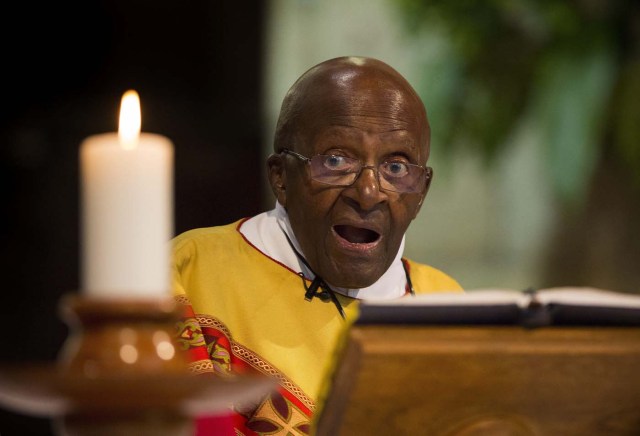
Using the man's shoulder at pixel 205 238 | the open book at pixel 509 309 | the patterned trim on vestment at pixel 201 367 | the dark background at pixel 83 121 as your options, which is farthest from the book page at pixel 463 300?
the dark background at pixel 83 121

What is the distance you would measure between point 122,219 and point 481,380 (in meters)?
0.84

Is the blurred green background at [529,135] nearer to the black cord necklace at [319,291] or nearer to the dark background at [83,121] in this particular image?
the dark background at [83,121]

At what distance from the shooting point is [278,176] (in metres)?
3.23

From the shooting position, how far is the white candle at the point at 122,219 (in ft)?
3.74

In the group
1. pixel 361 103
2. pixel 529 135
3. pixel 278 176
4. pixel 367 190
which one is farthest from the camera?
pixel 529 135

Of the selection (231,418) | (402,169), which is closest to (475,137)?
(402,169)

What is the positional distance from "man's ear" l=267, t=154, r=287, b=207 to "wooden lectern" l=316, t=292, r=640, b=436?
1402mm

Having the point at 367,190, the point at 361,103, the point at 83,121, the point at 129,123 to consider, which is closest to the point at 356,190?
the point at 367,190

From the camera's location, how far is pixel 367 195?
289 cm

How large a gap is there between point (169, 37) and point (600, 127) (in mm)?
3326

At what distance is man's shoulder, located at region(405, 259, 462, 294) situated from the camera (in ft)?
11.2

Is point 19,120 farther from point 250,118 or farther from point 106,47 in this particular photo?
point 250,118

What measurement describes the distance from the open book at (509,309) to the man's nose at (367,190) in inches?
42.9

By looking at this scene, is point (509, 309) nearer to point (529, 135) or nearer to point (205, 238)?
point (205, 238)
